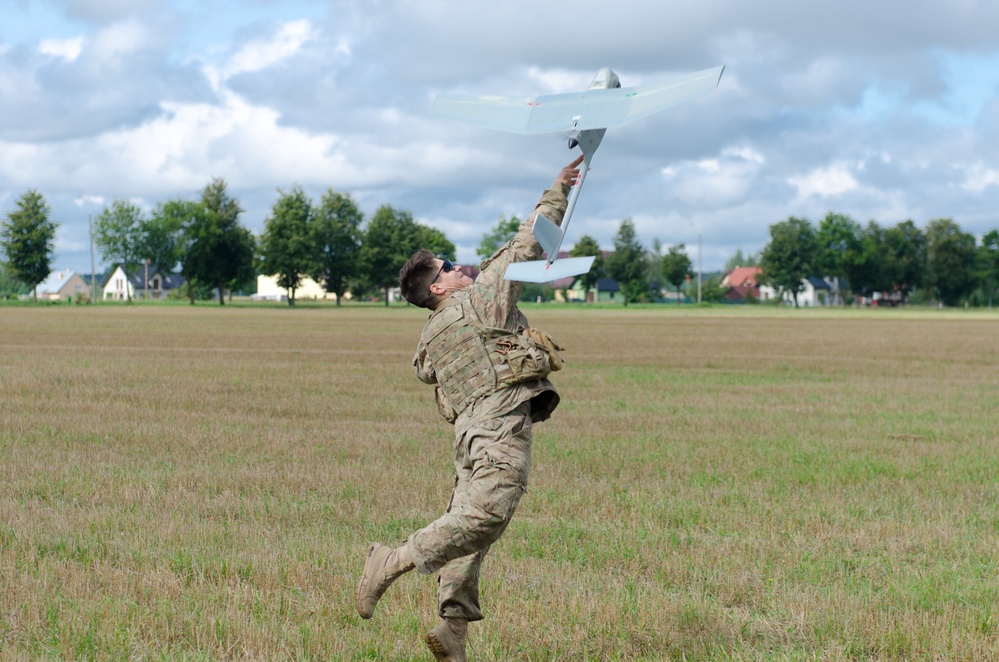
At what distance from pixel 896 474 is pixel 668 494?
3.12 meters

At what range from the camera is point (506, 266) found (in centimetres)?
531

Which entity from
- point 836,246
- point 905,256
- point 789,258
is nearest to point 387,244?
point 789,258

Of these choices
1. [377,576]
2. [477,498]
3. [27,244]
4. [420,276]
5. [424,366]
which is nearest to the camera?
[477,498]

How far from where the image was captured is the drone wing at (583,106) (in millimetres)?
5023

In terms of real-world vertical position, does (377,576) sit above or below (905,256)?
below

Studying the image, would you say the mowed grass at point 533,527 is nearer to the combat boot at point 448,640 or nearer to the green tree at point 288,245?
the combat boot at point 448,640

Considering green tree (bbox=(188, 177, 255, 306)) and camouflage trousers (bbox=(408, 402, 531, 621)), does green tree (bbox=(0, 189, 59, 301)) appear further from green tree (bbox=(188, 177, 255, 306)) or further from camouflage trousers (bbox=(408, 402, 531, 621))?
camouflage trousers (bbox=(408, 402, 531, 621))

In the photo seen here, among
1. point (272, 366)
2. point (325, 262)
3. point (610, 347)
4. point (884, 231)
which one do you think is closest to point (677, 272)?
point (884, 231)

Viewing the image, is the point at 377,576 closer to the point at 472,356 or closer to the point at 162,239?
the point at 472,356

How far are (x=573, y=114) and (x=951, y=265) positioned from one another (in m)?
184

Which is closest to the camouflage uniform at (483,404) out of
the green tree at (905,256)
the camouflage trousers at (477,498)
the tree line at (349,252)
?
the camouflage trousers at (477,498)

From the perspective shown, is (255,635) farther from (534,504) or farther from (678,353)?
(678,353)

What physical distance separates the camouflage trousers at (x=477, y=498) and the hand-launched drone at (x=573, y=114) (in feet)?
2.58

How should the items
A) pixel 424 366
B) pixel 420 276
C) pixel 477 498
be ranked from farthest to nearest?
pixel 424 366
pixel 420 276
pixel 477 498
